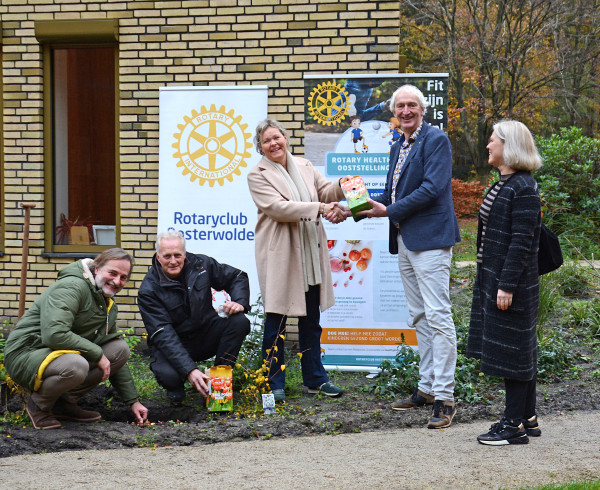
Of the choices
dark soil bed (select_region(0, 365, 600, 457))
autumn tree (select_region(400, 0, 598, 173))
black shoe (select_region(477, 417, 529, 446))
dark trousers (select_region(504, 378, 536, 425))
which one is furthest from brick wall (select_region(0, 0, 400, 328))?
autumn tree (select_region(400, 0, 598, 173))

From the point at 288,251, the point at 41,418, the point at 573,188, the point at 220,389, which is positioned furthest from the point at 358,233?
the point at 573,188

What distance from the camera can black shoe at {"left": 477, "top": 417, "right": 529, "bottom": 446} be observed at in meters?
4.19

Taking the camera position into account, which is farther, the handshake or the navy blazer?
the handshake

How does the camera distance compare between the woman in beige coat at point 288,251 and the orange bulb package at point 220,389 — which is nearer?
the orange bulb package at point 220,389

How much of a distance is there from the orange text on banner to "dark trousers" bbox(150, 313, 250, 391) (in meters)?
1.18

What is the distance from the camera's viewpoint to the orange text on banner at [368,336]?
6.23 m

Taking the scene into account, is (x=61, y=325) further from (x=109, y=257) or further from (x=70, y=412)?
(x=70, y=412)

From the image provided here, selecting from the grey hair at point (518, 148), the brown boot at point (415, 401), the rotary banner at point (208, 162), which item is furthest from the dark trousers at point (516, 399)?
the rotary banner at point (208, 162)

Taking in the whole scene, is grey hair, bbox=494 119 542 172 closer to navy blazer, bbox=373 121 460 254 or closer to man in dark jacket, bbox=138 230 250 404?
navy blazer, bbox=373 121 460 254

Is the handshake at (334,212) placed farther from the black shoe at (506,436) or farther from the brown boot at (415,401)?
the black shoe at (506,436)

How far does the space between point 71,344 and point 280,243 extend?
161 cm

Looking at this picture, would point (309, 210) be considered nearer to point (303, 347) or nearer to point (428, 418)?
point (303, 347)

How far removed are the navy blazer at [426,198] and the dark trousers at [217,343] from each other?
139 cm

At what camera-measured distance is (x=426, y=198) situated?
471 centimetres
